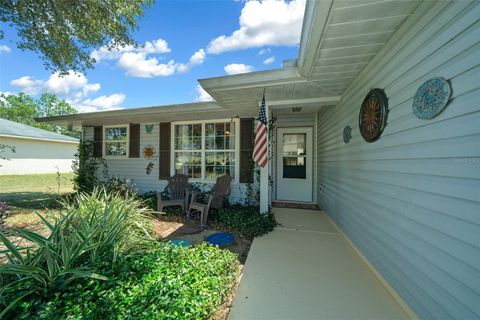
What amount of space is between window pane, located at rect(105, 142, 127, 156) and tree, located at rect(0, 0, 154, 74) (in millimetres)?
2450

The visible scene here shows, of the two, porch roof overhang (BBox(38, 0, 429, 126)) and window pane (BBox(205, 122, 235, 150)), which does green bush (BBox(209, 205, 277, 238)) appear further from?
porch roof overhang (BBox(38, 0, 429, 126))

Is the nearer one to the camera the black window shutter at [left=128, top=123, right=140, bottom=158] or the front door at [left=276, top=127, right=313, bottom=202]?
the front door at [left=276, top=127, right=313, bottom=202]

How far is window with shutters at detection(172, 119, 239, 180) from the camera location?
18.6ft

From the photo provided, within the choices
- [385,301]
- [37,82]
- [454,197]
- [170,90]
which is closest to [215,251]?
[385,301]

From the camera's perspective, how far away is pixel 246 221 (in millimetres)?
4012

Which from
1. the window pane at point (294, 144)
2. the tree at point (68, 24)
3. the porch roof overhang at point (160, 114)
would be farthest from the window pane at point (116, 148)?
the window pane at point (294, 144)

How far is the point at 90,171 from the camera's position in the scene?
691cm

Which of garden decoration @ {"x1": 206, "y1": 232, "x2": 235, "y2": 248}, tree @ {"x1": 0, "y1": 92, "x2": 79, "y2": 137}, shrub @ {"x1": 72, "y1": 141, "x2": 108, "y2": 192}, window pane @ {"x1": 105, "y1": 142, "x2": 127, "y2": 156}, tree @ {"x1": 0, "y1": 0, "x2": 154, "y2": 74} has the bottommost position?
garden decoration @ {"x1": 206, "y1": 232, "x2": 235, "y2": 248}

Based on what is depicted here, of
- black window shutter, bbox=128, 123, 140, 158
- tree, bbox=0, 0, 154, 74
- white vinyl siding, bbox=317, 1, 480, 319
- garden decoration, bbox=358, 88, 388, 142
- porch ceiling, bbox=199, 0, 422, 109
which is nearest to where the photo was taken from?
white vinyl siding, bbox=317, 1, 480, 319

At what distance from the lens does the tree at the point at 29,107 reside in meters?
27.1

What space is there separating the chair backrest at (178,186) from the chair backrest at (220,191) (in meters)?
0.88

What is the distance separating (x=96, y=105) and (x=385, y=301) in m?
58.3

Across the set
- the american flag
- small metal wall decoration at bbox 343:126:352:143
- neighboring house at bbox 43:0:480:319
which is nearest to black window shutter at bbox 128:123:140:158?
neighboring house at bbox 43:0:480:319

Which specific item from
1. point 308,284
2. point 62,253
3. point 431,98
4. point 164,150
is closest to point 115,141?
point 164,150
